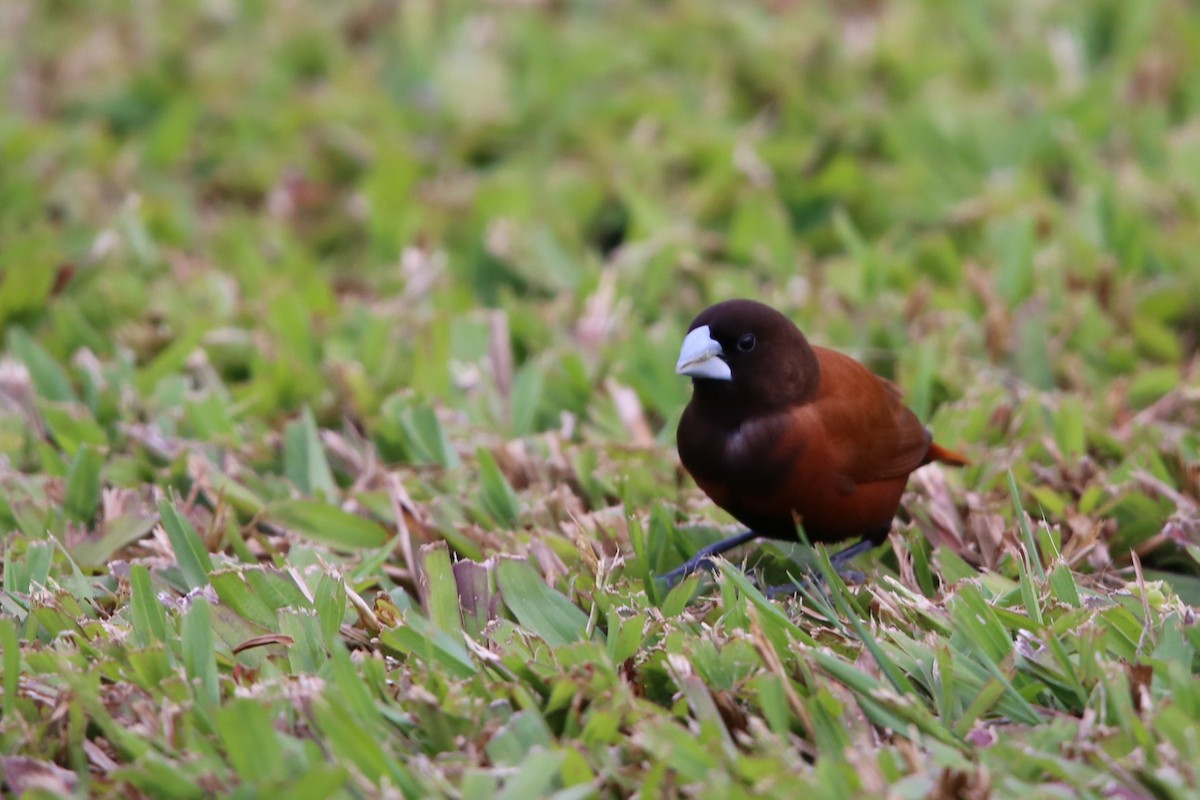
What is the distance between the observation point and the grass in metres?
2.61

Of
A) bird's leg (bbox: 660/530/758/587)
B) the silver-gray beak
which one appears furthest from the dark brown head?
bird's leg (bbox: 660/530/758/587)

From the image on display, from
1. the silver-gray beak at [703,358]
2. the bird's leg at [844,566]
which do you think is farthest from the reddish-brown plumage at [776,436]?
the bird's leg at [844,566]

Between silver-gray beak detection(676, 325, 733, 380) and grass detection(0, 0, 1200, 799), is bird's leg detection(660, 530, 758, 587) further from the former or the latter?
silver-gray beak detection(676, 325, 733, 380)

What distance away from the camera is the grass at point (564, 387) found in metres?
2.61

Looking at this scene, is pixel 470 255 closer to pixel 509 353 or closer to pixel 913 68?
pixel 509 353

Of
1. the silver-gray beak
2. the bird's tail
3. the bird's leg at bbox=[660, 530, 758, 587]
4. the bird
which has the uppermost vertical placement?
the silver-gray beak

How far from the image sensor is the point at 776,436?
309 centimetres

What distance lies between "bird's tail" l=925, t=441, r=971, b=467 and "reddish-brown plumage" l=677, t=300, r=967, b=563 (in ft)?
0.66

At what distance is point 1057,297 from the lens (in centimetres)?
464

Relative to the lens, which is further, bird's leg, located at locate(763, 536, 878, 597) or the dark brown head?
bird's leg, located at locate(763, 536, 878, 597)

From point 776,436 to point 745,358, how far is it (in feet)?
0.61

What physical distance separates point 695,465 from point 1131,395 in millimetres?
1659

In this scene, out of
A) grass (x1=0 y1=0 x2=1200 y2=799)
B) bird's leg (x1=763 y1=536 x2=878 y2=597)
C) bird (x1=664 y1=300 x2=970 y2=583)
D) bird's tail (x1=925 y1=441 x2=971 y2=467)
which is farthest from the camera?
bird's tail (x1=925 y1=441 x2=971 y2=467)

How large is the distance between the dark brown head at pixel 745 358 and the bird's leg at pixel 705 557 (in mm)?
357
